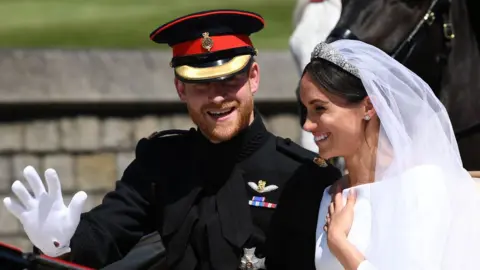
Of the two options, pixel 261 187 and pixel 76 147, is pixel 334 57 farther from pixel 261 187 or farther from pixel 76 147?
pixel 76 147

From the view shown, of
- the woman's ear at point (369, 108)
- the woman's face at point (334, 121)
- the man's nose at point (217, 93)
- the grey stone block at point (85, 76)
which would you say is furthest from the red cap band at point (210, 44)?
the grey stone block at point (85, 76)

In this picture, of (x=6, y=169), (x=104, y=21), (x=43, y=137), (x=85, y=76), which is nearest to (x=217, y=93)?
(x=85, y=76)

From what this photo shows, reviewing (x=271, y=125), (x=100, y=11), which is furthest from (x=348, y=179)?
(x=100, y=11)

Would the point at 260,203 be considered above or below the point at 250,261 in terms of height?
above

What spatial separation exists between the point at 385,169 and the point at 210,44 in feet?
2.13

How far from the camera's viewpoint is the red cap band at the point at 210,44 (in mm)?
3302

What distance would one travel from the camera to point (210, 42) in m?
3.30

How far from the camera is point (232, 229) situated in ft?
10.7

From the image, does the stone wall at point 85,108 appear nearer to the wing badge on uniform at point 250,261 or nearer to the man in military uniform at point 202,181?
the man in military uniform at point 202,181

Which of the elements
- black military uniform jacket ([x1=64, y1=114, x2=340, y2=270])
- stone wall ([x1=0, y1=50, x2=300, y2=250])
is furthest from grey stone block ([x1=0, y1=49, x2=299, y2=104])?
black military uniform jacket ([x1=64, y1=114, x2=340, y2=270])

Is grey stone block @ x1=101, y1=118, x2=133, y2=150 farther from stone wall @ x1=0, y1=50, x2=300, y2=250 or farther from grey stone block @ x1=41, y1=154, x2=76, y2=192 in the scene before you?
grey stone block @ x1=41, y1=154, x2=76, y2=192

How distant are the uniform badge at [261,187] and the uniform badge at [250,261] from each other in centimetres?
18

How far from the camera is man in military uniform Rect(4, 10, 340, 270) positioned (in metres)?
3.27

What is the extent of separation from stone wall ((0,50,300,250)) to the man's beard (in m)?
3.22
